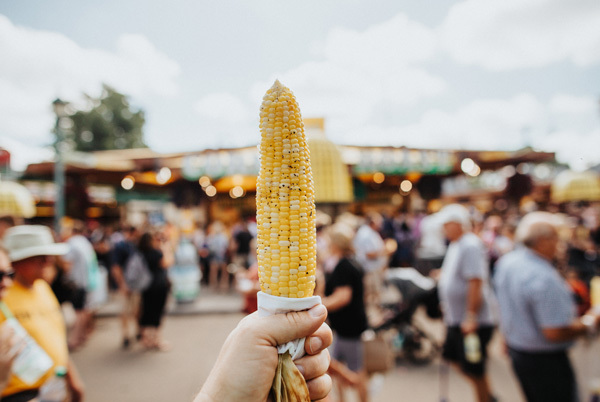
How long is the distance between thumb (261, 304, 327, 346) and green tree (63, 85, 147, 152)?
39211 millimetres

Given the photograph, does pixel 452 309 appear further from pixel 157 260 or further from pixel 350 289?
pixel 157 260

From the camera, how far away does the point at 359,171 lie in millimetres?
11062

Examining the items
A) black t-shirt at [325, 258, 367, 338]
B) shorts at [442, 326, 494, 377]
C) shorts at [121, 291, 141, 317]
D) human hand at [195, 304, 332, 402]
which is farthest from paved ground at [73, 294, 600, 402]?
human hand at [195, 304, 332, 402]

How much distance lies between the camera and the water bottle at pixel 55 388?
231 centimetres

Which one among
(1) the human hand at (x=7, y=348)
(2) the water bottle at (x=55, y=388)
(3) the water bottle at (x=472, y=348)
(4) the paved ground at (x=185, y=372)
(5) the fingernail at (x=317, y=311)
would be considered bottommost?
(4) the paved ground at (x=185, y=372)

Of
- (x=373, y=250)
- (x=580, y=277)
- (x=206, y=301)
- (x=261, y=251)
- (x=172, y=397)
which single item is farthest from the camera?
(x=206, y=301)

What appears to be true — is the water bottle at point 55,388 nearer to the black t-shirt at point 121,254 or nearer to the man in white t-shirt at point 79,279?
the man in white t-shirt at point 79,279

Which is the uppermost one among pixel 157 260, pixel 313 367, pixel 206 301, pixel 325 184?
pixel 325 184

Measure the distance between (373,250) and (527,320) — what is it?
15.6ft

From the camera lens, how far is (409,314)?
5.08 metres

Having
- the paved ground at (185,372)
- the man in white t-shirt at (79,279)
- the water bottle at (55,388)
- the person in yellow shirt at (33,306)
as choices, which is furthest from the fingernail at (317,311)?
the man in white t-shirt at (79,279)

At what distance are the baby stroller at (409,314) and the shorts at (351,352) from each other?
154 centimetres

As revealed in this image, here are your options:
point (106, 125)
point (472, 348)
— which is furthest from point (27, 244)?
point (106, 125)

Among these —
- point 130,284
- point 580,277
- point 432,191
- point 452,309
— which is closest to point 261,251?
point 452,309
